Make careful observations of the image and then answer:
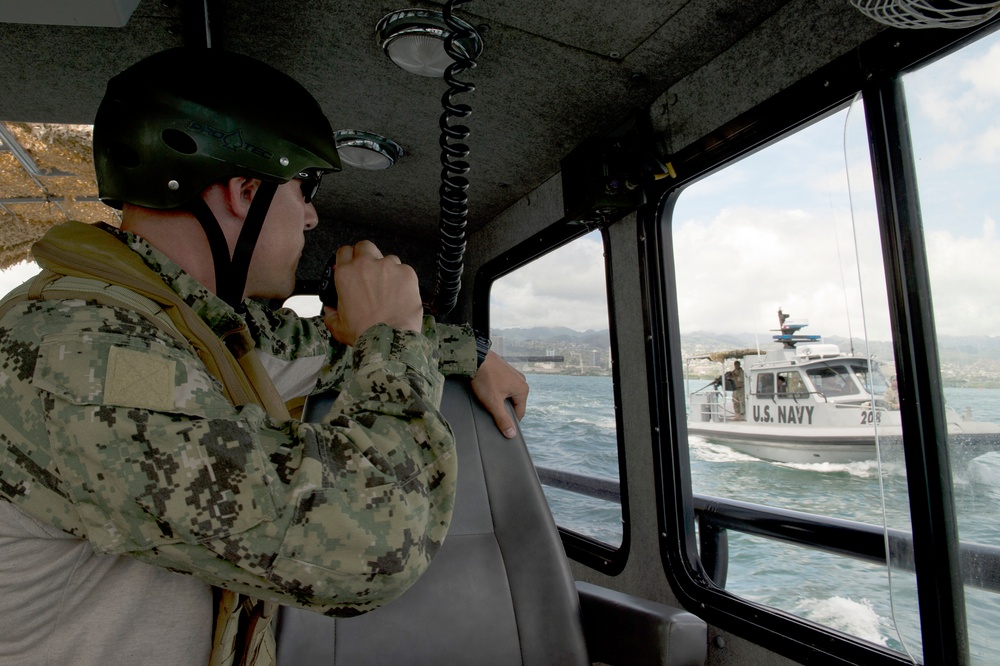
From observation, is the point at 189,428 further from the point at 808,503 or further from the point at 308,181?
the point at 808,503

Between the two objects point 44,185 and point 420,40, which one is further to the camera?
point 44,185

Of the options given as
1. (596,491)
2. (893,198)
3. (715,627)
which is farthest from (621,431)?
(893,198)

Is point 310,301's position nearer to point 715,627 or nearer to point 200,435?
point 715,627

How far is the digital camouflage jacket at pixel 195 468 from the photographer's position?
2.26 feet

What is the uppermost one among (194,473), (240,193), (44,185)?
(44,185)

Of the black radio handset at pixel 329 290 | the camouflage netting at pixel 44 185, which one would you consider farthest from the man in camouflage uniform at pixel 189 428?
the camouflage netting at pixel 44 185

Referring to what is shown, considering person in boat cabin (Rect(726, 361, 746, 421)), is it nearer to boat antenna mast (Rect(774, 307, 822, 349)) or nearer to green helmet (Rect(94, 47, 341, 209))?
boat antenna mast (Rect(774, 307, 822, 349))

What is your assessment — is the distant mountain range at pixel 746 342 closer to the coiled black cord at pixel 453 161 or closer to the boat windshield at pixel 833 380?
the boat windshield at pixel 833 380

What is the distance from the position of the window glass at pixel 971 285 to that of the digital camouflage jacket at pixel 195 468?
1131mm

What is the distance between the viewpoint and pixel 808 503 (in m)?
1.95

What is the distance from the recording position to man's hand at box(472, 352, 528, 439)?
1691 mm

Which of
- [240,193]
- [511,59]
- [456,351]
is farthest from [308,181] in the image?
[511,59]

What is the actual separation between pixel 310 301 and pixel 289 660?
2057 millimetres

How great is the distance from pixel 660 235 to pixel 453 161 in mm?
832
